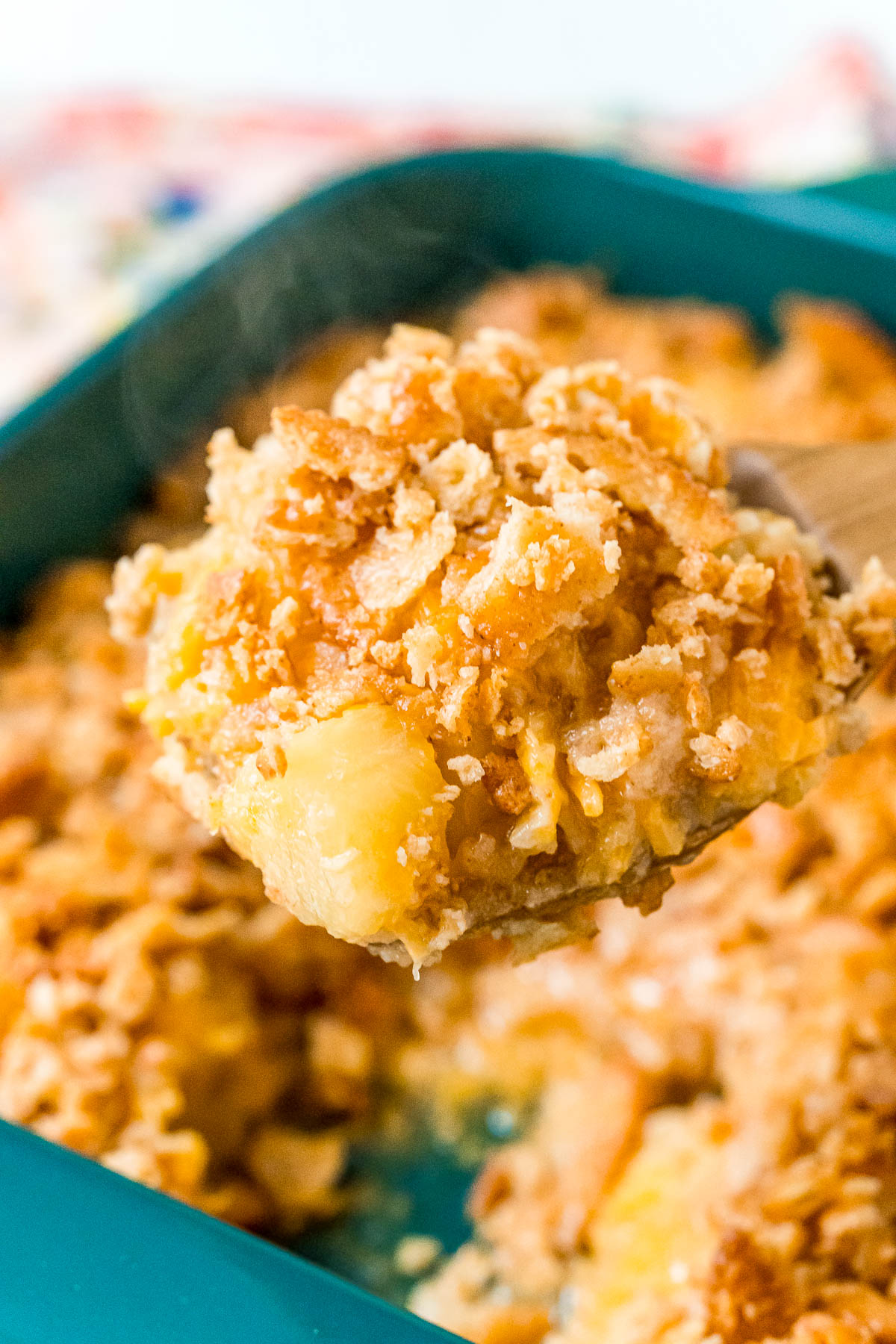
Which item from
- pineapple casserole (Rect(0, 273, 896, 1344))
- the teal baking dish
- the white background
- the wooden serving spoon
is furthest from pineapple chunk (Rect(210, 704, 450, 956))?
the white background

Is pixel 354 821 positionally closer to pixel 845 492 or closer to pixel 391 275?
pixel 845 492

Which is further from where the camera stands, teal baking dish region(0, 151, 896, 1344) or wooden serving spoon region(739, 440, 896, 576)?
teal baking dish region(0, 151, 896, 1344)

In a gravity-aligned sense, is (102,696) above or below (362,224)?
below

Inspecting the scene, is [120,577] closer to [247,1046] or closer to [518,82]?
[247,1046]

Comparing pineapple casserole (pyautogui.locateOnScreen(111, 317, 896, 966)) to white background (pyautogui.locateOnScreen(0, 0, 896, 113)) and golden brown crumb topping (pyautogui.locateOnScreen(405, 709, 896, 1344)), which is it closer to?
golden brown crumb topping (pyautogui.locateOnScreen(405, 709, 896, 1344))

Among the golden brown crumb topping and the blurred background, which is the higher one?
the blurred background

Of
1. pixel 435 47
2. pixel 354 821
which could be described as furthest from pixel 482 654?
pixel 435 47

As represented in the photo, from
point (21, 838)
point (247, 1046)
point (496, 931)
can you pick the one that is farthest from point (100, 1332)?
point (21, 838)
